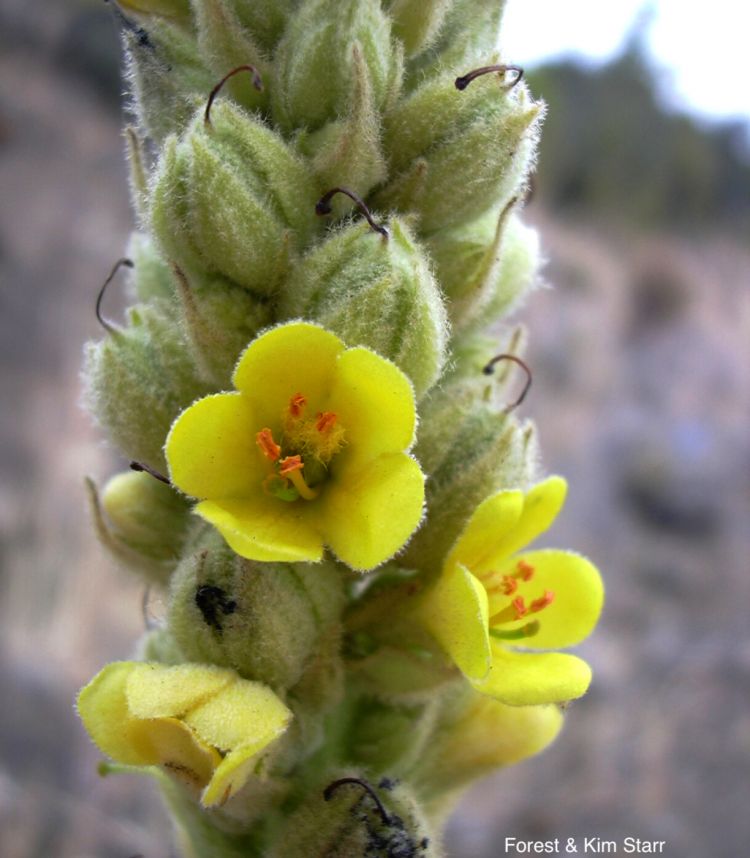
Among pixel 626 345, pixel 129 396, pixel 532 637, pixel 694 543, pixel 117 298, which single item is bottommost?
pixel 532 637

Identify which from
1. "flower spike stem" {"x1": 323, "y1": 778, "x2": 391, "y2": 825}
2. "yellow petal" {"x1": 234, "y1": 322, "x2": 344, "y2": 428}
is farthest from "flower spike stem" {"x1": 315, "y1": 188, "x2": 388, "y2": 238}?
"flower spike stem" {"x1": 323, "y1": 778, "x2": 391, "y2": 825}

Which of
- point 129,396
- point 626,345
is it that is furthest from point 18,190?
point 129,396

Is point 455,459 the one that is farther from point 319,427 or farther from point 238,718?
point 238,718

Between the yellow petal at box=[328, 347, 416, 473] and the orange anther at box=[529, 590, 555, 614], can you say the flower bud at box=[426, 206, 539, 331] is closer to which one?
the yellow petal at box=[328, 347, 416, 473]

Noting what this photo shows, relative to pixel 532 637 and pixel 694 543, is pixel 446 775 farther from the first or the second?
pixel 694 543

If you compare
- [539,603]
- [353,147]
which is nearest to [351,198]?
[353,147]

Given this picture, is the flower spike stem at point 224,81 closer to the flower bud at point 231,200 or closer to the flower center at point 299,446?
the flower bud at point 231,200
